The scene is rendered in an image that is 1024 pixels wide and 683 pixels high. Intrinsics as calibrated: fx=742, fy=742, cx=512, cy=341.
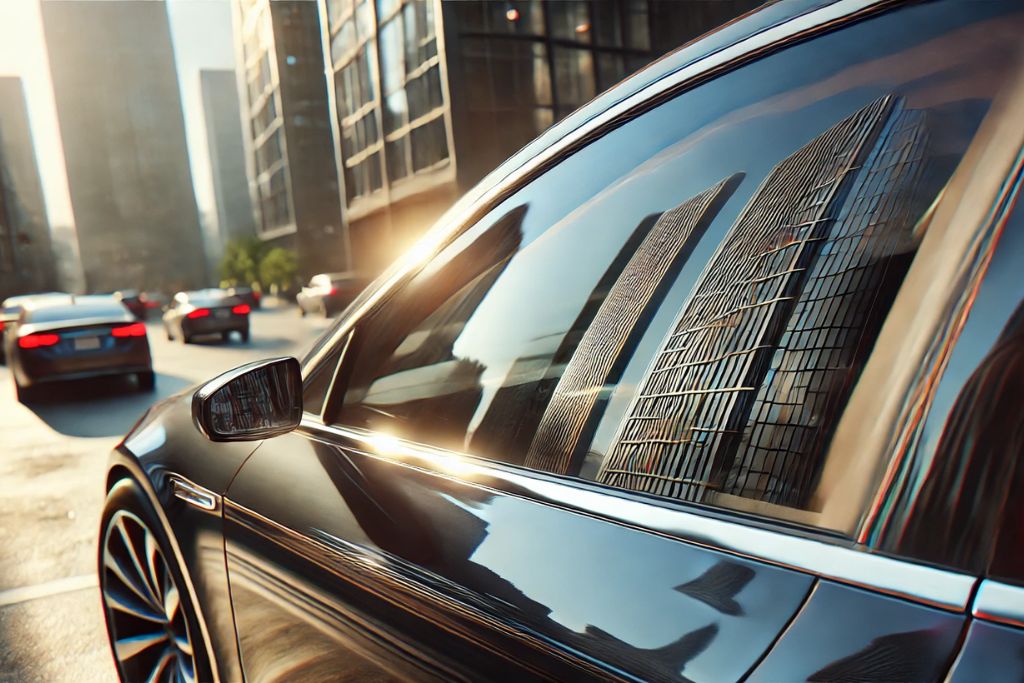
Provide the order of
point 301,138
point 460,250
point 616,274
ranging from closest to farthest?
point 616,274 → point 460,250 → point 301,138

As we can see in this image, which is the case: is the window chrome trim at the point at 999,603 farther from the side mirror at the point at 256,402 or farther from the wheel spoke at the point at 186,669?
the wheel spoke at the point at 186,669

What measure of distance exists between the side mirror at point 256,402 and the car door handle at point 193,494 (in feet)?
0.82

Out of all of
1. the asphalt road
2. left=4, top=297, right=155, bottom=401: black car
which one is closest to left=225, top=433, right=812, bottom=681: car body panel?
the asphalt road

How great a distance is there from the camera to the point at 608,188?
133 cm

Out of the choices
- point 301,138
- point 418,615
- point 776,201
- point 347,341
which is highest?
point 301,138

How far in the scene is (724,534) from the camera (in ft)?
2.89

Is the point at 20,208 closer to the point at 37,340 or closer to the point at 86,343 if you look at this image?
the point at 37,340

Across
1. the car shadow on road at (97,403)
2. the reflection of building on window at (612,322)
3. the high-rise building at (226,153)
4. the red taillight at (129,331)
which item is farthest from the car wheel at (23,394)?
the high-rise building at (226,153)

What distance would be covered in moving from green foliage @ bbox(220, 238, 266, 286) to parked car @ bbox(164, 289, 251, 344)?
40.0 meters

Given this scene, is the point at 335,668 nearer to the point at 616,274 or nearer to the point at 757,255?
the point at 616,274

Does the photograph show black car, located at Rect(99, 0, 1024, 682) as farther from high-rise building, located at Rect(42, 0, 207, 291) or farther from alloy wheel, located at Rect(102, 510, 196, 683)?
high-rise building, located at Rect(42, 0, 207, 291)

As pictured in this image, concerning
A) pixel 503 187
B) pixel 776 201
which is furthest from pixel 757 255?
pixel 503 187

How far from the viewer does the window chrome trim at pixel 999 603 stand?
0.63 metres

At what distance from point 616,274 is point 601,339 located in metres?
0.12
